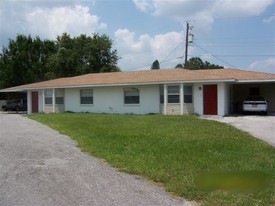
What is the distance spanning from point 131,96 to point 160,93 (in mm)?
2480

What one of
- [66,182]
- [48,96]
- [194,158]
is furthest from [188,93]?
[66,182]

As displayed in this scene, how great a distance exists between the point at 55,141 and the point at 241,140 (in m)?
6.49

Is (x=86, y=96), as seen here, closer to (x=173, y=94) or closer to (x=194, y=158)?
(x=173, y=94)

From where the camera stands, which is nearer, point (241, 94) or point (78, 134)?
point (78, 134)

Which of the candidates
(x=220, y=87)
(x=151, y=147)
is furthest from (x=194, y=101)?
(x=151, y=147)

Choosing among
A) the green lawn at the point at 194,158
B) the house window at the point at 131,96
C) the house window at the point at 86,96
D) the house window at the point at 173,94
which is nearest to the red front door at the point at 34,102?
the house window at the point at 86,96

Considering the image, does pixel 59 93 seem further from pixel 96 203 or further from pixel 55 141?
pixel 96 203

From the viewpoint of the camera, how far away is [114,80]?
95.8ft

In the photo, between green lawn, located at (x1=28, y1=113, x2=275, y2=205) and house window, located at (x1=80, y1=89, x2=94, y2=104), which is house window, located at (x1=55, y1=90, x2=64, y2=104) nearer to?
house window, located at (x1=80, y1=89, x2=94, y2=104)

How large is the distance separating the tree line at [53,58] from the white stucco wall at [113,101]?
71.9 feet

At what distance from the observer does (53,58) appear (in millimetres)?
52531

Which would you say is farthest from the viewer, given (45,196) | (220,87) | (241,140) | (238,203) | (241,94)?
(241,94)

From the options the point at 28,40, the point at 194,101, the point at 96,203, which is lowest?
the point at 96,203

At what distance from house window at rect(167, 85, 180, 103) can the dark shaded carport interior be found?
242 inches
